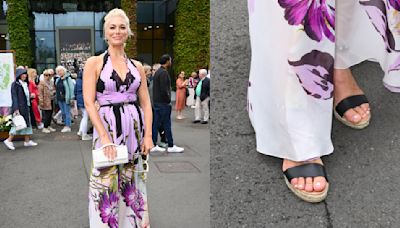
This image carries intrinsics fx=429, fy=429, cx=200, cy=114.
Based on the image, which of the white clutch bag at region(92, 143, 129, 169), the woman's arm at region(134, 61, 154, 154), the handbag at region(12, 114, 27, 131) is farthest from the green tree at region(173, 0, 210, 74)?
the white clutch bag at region(92, 143, 129, 169)

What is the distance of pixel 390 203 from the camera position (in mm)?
2010

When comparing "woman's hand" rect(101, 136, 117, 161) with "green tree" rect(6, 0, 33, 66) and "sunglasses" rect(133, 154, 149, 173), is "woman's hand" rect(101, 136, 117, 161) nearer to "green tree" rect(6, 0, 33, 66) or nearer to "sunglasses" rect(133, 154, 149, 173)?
"sunglasses" rect(133, 154, 149, 173)

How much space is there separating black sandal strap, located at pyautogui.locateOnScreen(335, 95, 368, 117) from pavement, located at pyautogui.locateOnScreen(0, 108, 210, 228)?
3.15 metres

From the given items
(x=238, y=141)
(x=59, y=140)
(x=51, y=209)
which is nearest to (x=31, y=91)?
(x=59, y=140)

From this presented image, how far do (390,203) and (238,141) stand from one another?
0.77 metres

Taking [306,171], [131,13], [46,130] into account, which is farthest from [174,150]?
[131,13]

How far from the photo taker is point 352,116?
1981 mm

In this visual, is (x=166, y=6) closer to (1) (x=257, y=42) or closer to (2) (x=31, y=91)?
(2) (x=31, y=91)

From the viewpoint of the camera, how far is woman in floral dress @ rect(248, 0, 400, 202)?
69.6 inches

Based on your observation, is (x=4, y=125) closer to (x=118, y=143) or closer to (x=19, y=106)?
(x=19, y=106)

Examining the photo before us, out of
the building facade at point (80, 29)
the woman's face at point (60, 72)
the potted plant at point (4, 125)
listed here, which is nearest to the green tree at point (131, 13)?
the building facade at point (80, 29)

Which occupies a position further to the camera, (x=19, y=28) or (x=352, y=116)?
(x=19, y=28)

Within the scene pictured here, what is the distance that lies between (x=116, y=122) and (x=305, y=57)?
1.69 metres

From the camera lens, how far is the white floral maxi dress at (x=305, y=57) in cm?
177
